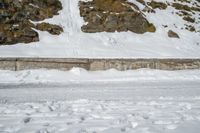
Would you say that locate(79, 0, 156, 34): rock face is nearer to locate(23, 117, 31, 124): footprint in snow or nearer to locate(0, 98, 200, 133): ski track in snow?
locate(0, 98, 200, 133): ski track in snow

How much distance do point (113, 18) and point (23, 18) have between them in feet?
22.2

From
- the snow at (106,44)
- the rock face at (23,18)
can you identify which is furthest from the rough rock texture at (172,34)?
the rock face at (23,18)

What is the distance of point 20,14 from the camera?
21953 millimetres

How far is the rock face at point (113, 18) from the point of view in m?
22.4

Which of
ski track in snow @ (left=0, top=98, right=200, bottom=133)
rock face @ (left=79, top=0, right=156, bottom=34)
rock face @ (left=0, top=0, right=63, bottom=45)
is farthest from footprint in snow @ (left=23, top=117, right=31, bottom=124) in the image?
rock face @ (left=79, top=0, right=156, bottom=34)

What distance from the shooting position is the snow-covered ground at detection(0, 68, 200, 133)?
515 centimetres

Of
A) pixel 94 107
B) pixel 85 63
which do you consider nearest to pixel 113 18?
pixel 85 63

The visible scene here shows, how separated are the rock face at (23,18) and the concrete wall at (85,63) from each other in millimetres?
5426

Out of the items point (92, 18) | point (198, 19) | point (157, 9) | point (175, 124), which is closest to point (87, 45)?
point (92, 18)

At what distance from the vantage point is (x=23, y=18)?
21797 mm

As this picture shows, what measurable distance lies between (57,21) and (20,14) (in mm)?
2781

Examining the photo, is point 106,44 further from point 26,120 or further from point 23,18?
point 26,120

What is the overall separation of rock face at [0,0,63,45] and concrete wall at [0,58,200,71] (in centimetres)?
543

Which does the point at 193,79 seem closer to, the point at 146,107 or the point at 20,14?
the point at 146,107
